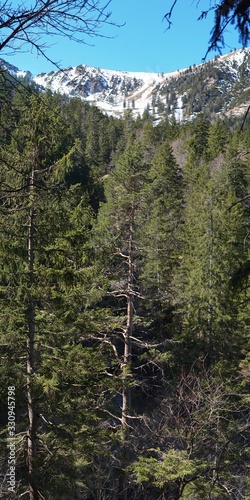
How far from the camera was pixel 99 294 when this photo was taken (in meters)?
11.1

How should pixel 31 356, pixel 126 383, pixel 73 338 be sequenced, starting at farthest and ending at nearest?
pixel 126 383
pixel 73 338
pixel 31 356

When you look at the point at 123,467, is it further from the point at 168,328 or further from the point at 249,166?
the point at 249,166

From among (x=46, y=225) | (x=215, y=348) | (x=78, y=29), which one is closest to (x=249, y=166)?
(x=215, y=348)

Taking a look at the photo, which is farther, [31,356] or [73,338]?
[73,338]

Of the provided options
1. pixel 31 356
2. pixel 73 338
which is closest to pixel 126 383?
pixel 73 338

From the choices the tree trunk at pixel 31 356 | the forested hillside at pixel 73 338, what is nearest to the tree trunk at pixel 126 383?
the forested hillside at pixel 73 338

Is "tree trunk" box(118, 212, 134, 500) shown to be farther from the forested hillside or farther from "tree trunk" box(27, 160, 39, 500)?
"tree trunk" box(27, 160, 39, 500)

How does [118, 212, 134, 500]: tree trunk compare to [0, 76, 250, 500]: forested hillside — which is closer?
Answer: [0, 76, 250, 500]: forested hillside

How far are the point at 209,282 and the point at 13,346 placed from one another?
13844 mm

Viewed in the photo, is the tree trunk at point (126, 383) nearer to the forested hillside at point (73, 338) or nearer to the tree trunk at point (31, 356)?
the forested hillside at point (73, 338)

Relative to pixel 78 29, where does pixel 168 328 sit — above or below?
below

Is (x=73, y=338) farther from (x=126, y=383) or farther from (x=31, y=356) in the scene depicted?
(x=31, y=356)

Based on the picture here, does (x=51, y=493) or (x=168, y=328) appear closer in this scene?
(x=51, y=493)

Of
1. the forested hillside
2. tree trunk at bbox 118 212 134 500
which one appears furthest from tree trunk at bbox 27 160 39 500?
tree trunk at bbox 118 212 134 500
